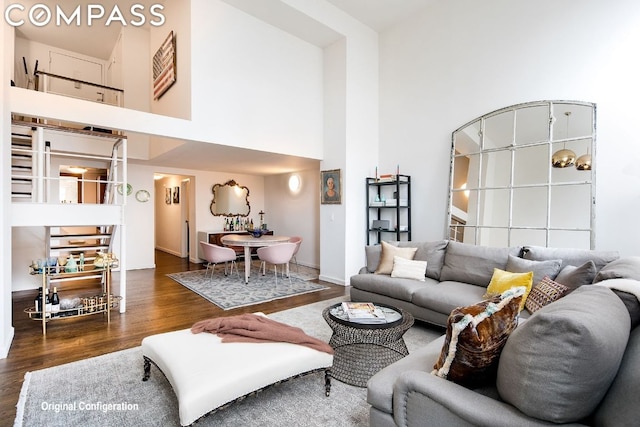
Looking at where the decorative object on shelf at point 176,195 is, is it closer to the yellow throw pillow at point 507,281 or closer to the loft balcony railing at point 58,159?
the loft balcony railing at point 58,159

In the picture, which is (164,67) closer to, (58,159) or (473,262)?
(58,159)

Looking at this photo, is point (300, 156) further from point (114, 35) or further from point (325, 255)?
point (114, 35)

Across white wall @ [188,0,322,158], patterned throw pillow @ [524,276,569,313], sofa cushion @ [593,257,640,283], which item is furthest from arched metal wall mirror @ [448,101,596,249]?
white wall @ [188,0,322,158]

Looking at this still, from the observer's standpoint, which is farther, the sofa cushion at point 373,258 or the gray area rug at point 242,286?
the gray area rug at point 242,286

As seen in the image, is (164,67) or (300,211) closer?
(164,67)

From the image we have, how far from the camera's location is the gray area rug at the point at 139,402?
1860 millimetres

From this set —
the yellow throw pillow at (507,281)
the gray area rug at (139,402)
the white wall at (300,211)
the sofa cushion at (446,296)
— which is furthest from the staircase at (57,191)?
the yellow throw pillow at (507,281)

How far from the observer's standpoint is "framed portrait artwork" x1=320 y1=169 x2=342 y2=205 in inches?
207

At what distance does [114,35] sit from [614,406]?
858 centimetres

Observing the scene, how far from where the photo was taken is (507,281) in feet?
9.04

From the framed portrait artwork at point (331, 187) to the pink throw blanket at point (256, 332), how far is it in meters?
3.20

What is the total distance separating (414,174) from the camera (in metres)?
5.08

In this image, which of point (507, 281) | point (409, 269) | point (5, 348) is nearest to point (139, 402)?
point (5, 348)

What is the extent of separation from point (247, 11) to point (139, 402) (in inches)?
202
